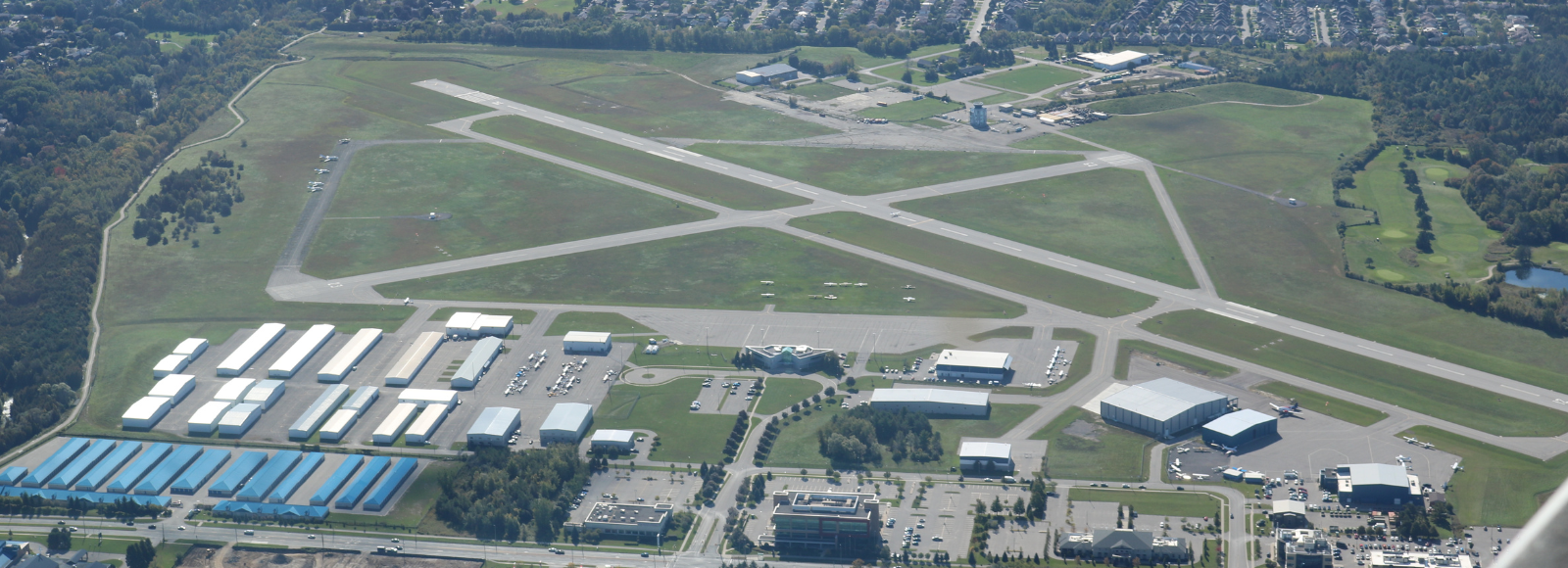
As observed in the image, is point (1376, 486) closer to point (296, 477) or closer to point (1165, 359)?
point (1165, 359)

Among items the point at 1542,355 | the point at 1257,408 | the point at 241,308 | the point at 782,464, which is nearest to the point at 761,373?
the point at 782,464

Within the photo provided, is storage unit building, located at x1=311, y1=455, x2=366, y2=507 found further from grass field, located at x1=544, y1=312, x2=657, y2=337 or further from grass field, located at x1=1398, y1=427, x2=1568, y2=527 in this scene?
grass field, located at x1=1398, y1=427, x2=1568, y2=527

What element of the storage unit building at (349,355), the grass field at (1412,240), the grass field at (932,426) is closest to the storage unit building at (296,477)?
the storage unit building at (349,355)

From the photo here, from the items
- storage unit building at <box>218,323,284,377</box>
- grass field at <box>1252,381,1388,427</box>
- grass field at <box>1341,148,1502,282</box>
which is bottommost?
storage unit building at <box>218,323,284,377</box>

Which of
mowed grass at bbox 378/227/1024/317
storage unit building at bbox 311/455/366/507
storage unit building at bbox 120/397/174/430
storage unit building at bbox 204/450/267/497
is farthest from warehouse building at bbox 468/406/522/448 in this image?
storage unit building at bbox 120/397/174/430

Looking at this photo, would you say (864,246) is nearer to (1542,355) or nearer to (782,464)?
(782,464)

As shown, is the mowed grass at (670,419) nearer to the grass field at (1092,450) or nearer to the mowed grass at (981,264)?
the grass field at (1092,450)

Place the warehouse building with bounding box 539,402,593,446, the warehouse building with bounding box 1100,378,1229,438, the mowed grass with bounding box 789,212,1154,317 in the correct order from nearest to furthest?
the warehouse building with bounding box 1100,378,1229,438 → the warehouse building with bounding box 539,402,593,446 → the mowed grass with bounding box 789,212,1154,317

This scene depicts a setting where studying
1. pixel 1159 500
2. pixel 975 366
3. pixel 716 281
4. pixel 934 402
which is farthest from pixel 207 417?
pixel 1159 500
